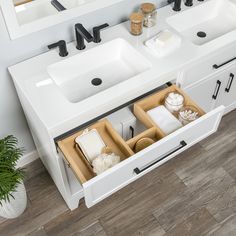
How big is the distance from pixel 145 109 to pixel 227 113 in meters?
1.04

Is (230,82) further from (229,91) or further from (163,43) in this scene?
(163,43)

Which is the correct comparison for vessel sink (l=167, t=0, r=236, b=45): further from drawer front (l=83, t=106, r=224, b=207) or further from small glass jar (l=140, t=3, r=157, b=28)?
drawer front (l=83, t=106, r=224, b=207)

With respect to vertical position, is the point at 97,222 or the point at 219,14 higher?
the point at 219,14

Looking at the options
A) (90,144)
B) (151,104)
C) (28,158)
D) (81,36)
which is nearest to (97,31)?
(81,36)

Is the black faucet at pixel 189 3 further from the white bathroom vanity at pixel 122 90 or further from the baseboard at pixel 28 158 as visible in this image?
the baseboard at pixel 28 158

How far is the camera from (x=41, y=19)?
56.7 inches

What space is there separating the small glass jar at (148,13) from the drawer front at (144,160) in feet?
1.99

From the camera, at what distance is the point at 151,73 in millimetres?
1441

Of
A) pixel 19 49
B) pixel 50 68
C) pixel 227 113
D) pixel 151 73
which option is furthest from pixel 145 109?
pixel 227 113

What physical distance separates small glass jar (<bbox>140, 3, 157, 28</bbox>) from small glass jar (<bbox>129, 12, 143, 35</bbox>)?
5 centimetres

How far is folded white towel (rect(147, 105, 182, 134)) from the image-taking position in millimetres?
1383

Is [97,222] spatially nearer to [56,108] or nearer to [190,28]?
[56,108]

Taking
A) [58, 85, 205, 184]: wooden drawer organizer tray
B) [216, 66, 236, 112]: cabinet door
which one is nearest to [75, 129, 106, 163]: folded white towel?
[58, 85, 205, 184]: wooden drawer organizer tray

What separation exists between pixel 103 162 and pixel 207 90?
0.86 m
